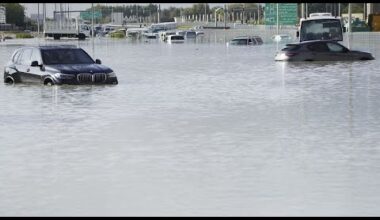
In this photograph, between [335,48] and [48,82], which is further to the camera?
[335,48]

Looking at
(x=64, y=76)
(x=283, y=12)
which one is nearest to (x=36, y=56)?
(x=64, y=76)

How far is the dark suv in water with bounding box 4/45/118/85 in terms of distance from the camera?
2558 centimetres

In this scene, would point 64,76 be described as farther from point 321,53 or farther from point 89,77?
point 321,53

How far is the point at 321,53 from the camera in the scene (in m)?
41.6

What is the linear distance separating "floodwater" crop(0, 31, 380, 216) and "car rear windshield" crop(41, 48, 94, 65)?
358cm

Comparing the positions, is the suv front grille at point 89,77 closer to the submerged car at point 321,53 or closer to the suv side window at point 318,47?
the submerged car at point 321,53

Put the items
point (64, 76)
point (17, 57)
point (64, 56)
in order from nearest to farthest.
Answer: point (64, 76) < point (64, 56) < point (17, 57)

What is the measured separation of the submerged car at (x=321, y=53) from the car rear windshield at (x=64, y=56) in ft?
55.9

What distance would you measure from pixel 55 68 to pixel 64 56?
1.23 metres

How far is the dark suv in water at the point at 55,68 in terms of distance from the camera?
25.6m

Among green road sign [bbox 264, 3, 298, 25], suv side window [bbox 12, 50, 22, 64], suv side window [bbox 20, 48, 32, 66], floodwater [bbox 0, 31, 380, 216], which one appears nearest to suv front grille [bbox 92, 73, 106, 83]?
suv side window [bbox 20, 48, 32, 66]

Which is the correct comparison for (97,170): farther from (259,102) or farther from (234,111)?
(259,102)

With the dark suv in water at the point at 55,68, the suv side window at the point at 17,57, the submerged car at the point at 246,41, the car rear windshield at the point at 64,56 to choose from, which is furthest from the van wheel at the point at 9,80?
the submerged car at the point at 246,41

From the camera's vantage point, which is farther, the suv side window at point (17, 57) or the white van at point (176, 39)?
the white van at point (176, 39)
